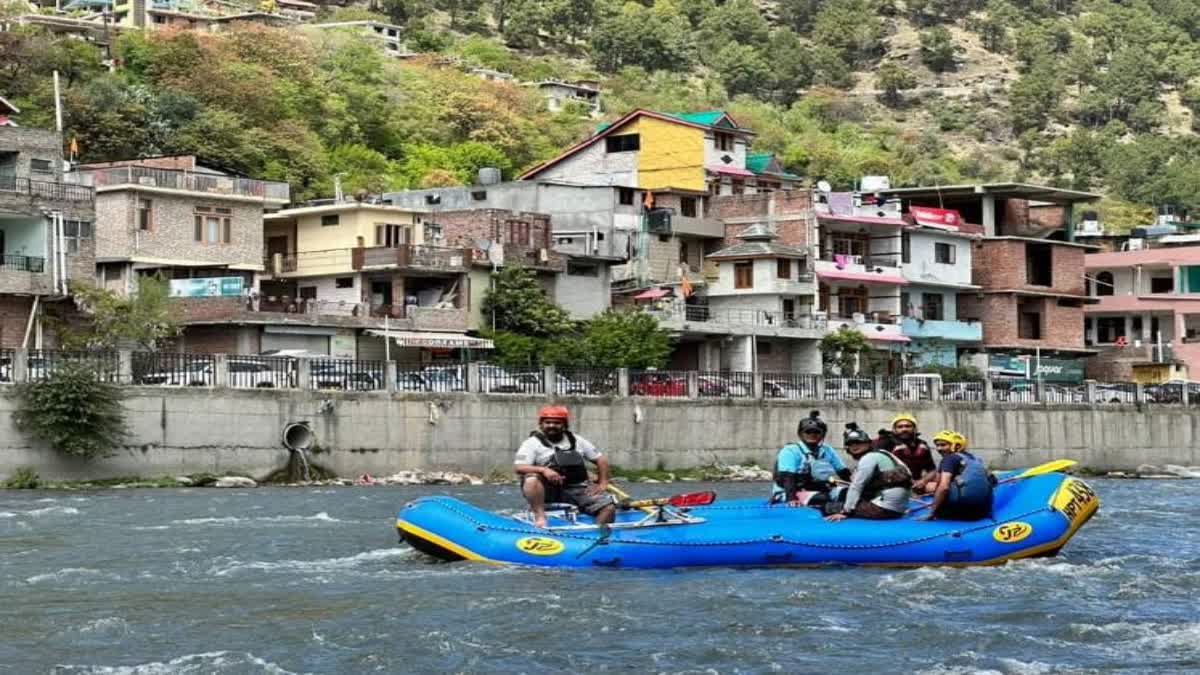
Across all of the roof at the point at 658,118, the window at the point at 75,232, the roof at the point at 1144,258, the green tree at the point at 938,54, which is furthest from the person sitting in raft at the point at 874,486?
the green tree at the point at 938,54

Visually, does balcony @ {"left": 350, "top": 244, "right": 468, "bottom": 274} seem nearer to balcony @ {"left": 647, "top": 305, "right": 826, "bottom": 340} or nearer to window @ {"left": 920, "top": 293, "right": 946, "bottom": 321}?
balcony @ {"left": 647, "top": 305, "right": 826, "bottom": 340}

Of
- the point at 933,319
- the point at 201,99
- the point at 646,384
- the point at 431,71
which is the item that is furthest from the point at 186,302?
the point at 431,71

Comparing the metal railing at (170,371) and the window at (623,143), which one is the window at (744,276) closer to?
the window at (623,143)

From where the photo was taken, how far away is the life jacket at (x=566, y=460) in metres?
28.0

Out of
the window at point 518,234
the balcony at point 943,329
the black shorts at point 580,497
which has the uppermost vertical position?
the window at point 518,234

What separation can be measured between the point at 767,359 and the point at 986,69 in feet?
433

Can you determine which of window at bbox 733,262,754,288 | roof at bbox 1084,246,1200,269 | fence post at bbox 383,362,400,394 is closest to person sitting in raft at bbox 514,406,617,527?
fence post at bbox 383,362,400,394

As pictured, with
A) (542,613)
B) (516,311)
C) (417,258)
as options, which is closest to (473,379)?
(417,258)

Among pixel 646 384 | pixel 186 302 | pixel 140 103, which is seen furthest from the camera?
pixel 140 103

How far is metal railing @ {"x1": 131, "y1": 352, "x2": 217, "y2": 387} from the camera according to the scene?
4706 centimetres

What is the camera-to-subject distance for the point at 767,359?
72.8 m

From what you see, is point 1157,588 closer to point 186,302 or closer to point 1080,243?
point 186,302

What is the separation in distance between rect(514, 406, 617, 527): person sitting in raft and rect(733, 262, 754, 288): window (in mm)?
46093

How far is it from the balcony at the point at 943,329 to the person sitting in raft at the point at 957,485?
48.7 metres
